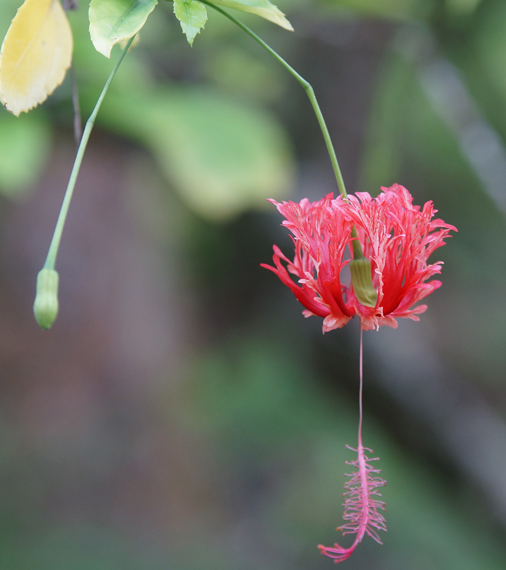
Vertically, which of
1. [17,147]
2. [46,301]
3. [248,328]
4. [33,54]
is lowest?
[248,328]

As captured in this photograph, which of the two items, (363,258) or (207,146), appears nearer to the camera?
(363,258)

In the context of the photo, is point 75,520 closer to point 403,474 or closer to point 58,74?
point 403,474

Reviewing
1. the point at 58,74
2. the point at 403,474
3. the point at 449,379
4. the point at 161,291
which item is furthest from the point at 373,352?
the point at 58,74

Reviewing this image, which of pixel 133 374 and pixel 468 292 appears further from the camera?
pixel 468 292

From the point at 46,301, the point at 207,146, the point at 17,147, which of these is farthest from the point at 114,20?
the point at 207,146

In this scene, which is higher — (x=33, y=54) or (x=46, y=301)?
(x=33, y=54)

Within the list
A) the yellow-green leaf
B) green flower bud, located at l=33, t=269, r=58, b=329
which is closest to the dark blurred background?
the yellow-green leaf

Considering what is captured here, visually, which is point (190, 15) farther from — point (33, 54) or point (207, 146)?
point (207, 146)

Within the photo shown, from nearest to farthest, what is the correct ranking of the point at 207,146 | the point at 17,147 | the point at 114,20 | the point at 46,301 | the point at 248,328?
the point at 46,301, the point at 114,20, the point at 17,147, the point at 207,146, the point at 248,328

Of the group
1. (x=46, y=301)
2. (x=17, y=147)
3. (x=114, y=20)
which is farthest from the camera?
(x=17, y=147)
